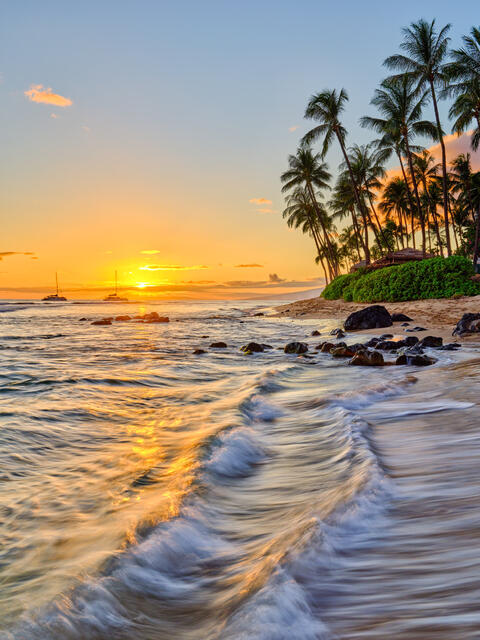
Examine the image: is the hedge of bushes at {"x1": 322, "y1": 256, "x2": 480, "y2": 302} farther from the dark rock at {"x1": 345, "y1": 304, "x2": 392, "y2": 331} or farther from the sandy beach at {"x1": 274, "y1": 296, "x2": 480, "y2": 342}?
the dark rock at {"x1": 345, "y1": 304, "x2": 392, "y2": 331}

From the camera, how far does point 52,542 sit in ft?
8.37

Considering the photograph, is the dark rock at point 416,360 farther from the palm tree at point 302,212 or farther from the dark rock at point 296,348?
the palm tree at point 302,212

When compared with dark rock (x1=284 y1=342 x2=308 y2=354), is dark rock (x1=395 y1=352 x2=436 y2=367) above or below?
below

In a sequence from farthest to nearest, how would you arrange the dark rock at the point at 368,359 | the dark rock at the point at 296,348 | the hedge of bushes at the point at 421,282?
the hedge of bushes at the point at 421,282, the dark rock at the point at 296,348, the dark rock at the point at 368,359

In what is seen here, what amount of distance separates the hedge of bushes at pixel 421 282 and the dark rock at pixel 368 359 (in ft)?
48.9

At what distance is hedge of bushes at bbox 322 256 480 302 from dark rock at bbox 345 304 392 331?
6525 mm

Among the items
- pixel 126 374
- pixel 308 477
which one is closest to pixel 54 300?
pixel 126 374

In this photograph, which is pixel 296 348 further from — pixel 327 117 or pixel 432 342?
pixel 327 117

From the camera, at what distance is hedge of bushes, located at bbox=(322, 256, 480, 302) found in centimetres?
2222

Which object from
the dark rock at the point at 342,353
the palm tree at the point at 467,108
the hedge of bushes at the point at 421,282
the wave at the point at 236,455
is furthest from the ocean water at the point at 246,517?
A: the palm tree at the point at 467,108

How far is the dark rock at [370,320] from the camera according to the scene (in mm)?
17188

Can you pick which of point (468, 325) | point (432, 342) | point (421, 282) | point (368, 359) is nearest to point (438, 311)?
point (421, 282)

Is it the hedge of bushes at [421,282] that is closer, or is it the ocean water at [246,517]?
the ocean water at [246,517]

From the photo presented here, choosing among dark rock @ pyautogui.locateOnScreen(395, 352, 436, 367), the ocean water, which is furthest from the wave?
dark rock @ pyautogui.locateOnScreen(395, 352, 436, 367)
